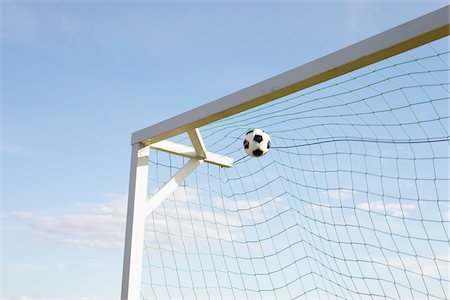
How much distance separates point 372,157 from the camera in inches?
149

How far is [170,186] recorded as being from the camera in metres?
4.11

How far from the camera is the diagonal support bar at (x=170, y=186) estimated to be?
396cm

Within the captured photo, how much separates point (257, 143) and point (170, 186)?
2.40ft

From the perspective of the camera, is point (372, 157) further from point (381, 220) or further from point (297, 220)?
point (297, 220)

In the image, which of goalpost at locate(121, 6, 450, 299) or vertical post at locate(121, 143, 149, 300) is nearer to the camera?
goalpost at locate(121, 6, 450, 299)

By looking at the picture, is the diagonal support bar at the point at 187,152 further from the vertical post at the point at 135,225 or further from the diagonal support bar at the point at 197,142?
the vertical post at the point at 135,225

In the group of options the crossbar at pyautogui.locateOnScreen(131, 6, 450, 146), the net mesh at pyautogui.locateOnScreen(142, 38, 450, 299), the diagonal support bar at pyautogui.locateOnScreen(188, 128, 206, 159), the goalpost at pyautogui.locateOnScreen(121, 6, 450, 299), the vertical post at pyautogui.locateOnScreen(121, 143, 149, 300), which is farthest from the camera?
the diagonal support bar at pyautogui.locateOnScreen(188, 128, 206, 159)

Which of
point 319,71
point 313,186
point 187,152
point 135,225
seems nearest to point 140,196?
point 135,225

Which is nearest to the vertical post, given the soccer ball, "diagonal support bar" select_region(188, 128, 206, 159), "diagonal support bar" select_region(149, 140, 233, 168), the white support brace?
the white support brace

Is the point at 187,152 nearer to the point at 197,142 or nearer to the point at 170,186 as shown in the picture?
the point at 197,142

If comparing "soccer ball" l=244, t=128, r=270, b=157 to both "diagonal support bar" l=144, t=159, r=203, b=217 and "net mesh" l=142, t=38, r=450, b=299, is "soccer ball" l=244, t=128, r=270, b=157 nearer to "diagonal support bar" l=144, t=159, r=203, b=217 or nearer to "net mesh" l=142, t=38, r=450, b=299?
"net mesh" l=142, t=38, r=450, b=299

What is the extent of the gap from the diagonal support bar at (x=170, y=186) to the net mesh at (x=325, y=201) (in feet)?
0.33

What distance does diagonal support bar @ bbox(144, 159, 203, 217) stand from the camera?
396 centimetres

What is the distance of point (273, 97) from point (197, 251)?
180 centimetres
